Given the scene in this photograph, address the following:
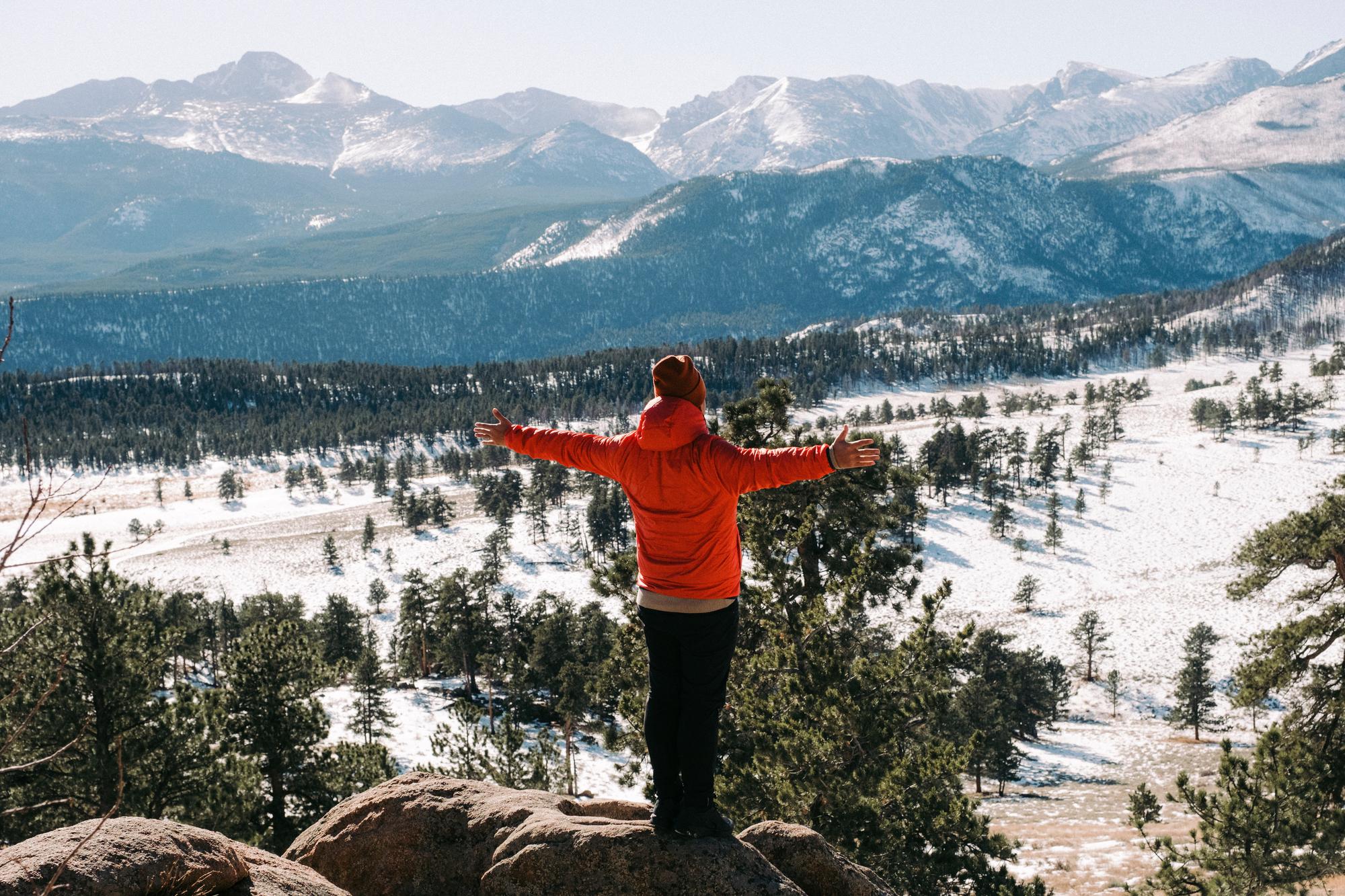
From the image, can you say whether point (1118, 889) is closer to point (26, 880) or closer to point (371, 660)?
point (26, 880)

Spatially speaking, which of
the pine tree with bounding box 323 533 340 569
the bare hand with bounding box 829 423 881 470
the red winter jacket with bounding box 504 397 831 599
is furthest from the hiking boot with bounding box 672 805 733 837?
the pine tree with bounding box 323 533 340 569

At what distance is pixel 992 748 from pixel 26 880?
45198 mm

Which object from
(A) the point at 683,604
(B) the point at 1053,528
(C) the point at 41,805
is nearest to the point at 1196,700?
(B) the point at 1053,528

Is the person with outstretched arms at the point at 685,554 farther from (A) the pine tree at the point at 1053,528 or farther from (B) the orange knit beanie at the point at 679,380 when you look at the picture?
(A) the pine tree at the point at 1053,528

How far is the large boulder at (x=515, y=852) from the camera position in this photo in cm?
709

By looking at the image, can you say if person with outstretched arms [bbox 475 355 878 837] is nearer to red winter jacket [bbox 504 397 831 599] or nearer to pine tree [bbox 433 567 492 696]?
red winter jacket [bbox 504 397 831 599]

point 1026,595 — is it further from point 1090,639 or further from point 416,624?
point 416,624

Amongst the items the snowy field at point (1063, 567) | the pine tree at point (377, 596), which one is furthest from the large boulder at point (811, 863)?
the pine tree at point (377, 596)

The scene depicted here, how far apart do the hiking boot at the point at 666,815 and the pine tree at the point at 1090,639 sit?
7301cm

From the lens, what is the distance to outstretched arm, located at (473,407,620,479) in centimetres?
708

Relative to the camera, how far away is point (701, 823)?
23.7ft

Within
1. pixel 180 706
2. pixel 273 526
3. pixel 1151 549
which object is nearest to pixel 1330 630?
pixel 180 706

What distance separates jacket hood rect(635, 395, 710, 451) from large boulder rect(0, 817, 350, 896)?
4.68 m

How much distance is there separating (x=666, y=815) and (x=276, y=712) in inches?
695
